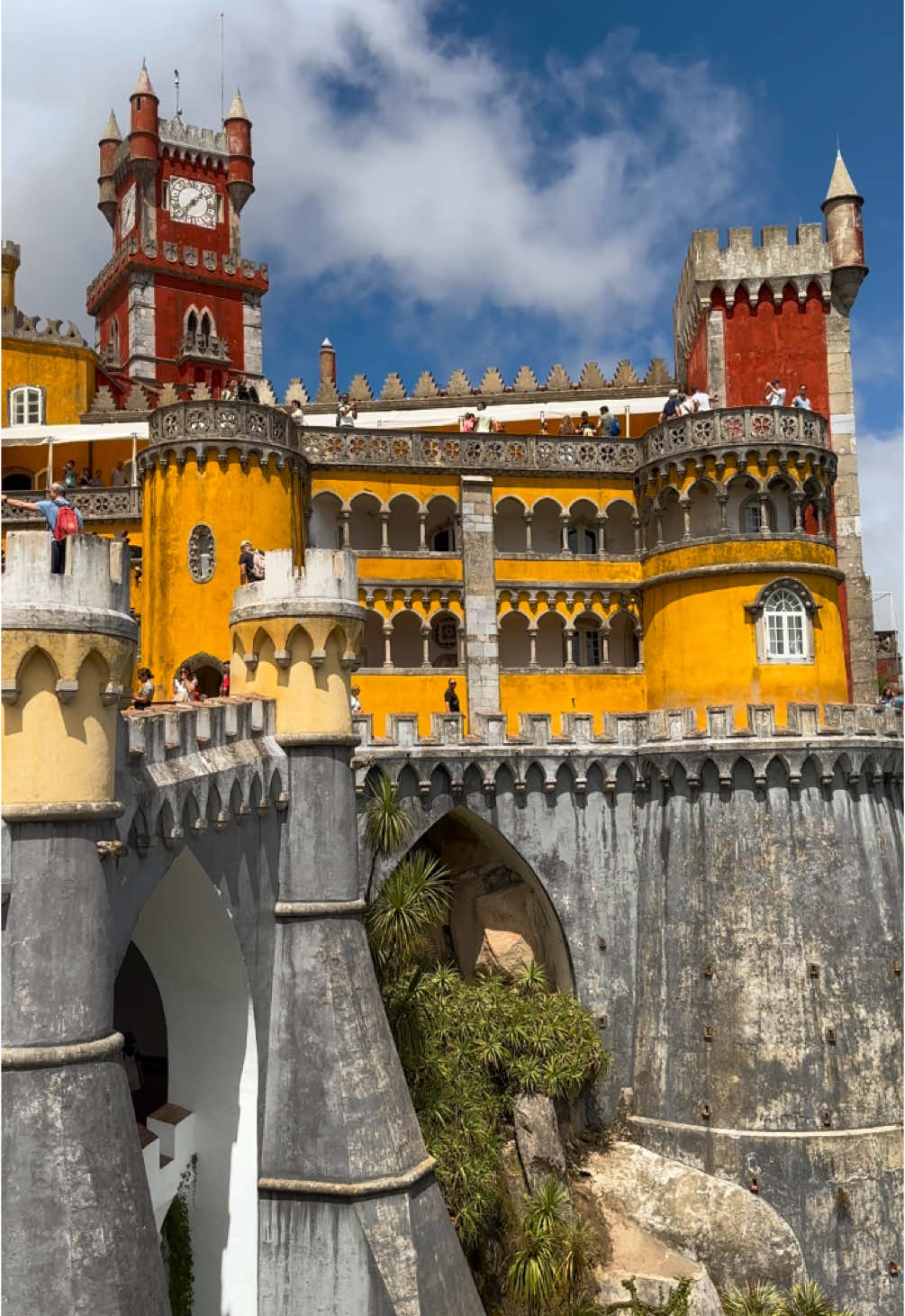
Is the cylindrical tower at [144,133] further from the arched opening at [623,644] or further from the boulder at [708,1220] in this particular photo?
the boulder at [708,1220]

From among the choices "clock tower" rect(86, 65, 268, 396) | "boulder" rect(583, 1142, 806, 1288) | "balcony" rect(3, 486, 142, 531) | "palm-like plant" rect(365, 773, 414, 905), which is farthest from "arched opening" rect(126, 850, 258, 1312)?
"clock tower" rect(86, 65, 268, 396)

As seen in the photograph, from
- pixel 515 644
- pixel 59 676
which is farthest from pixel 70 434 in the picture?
pixel 59 676

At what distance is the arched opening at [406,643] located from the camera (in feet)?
125

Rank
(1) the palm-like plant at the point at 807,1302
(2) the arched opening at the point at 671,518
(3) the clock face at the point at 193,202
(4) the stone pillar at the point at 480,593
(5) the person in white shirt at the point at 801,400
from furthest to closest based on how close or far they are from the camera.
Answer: (3) the clock face at the point at 193,202, (4) the stone pillar at the point at 480,593, (5) the person in white shirt at the point at 801,400, (2) the arched opening at the point at 671,518, (1) the palm-like plant at the point at 807,1302

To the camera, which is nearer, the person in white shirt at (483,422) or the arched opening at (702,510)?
the arched opening at (702,510)

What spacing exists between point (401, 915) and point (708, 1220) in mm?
10778

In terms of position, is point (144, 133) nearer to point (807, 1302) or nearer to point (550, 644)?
point (550, 644)

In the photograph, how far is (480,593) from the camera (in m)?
37.2

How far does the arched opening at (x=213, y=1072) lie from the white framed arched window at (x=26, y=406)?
32653mm

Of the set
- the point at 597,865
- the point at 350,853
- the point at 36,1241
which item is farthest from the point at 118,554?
the point at 597,865

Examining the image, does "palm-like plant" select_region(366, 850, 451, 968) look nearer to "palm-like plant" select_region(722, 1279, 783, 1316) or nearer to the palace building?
the palace building

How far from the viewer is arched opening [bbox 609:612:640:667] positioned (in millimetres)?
38375

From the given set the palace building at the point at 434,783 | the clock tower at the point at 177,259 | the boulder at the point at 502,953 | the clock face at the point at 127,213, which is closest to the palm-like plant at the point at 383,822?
the palace building at the point at 434,783

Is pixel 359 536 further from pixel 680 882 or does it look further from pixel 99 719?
pixel 99 719
